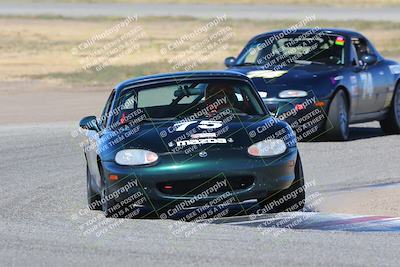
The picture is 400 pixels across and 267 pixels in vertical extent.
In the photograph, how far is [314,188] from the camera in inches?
455

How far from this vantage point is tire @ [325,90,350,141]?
15102mm

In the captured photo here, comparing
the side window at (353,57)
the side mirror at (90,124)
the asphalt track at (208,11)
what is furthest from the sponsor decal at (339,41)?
the asphalt track at (208,11)

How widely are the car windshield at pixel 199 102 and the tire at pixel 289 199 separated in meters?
0.96

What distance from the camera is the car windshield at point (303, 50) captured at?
15773 millimetres

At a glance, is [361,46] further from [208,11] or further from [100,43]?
[208,11]

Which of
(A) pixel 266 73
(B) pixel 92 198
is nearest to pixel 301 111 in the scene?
(A) pixel 266 73

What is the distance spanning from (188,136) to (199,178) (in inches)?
18.8

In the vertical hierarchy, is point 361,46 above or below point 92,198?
below

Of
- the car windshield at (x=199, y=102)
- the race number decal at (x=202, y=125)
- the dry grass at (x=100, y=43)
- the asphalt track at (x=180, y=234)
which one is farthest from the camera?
the dry grass at (x=100, y=43)

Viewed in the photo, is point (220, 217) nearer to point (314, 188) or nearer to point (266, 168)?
point (266, 168)

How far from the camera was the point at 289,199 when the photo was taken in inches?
374

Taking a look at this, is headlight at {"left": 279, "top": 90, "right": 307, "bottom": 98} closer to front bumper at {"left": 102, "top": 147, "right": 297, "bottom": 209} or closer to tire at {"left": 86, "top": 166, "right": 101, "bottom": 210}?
tire at {"left": 86, "top": 166, "right": 101, "bottom": 210}

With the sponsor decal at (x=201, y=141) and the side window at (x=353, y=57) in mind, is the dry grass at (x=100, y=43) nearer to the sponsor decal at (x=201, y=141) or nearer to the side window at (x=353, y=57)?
the side window at (x=353, y=57)

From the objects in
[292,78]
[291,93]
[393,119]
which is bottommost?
[393,119]
